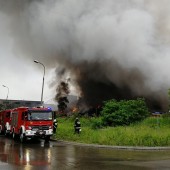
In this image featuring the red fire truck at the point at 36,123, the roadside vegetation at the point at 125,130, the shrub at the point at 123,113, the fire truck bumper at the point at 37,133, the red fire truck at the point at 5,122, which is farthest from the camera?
the shrub at the point at 123,113

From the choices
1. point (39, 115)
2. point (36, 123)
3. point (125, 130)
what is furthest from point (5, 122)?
point (125, 130)

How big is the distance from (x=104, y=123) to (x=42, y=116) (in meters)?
11.9

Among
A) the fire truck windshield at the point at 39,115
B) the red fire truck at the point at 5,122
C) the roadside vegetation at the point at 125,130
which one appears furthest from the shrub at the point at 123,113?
the fire truck windshield at the point at 39,115

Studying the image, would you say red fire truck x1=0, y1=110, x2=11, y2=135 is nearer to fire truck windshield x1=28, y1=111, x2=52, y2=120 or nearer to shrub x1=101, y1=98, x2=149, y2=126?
fire truck windshield x1=28, y1=111, x2=52, y2=120

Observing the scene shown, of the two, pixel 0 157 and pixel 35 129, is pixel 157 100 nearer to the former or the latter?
pixel 35 129

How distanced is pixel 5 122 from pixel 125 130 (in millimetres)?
17039

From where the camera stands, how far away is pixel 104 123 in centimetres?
4150

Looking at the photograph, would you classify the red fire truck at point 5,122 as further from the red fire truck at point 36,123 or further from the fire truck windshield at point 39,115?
the fire truck windshield at point 39,115

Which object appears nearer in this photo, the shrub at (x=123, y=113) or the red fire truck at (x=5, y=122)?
the red fire truck at (x=5, y=122)

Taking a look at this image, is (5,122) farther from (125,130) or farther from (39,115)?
(125,130)

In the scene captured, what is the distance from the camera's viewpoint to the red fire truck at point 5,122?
3914cm

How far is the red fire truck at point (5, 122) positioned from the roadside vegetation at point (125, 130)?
203 inches

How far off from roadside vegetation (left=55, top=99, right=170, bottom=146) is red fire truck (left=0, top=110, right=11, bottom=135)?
5152 mm

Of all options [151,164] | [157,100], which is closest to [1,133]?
[151,164]
